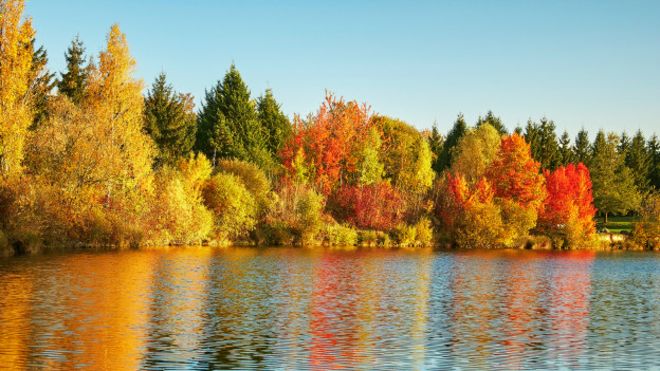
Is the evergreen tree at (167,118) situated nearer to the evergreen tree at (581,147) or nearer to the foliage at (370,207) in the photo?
the foliage at (370,207)

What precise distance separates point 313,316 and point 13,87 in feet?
119

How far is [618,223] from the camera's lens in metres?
105

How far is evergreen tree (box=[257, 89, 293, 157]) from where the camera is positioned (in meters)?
99.5

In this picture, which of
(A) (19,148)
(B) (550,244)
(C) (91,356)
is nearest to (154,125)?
(A) (19,148)

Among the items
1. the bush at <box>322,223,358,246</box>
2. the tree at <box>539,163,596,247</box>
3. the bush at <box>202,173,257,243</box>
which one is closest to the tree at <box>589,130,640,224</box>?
the tree at <box>539,163,596,247</box>

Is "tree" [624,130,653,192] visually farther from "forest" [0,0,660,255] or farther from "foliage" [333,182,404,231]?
"foliage" [333,182,404,231]

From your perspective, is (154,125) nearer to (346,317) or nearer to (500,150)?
(500,150)

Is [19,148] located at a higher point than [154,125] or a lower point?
lower

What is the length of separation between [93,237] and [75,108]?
9.64 m

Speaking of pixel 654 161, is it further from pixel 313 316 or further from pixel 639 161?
pixel 313 316

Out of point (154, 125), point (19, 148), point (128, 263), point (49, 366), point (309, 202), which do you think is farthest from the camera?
point (154, 125)

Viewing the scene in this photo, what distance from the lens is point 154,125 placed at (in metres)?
79.2

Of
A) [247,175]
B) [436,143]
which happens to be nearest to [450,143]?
[436,143]

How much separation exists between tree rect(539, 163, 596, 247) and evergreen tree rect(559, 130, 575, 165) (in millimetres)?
22914
